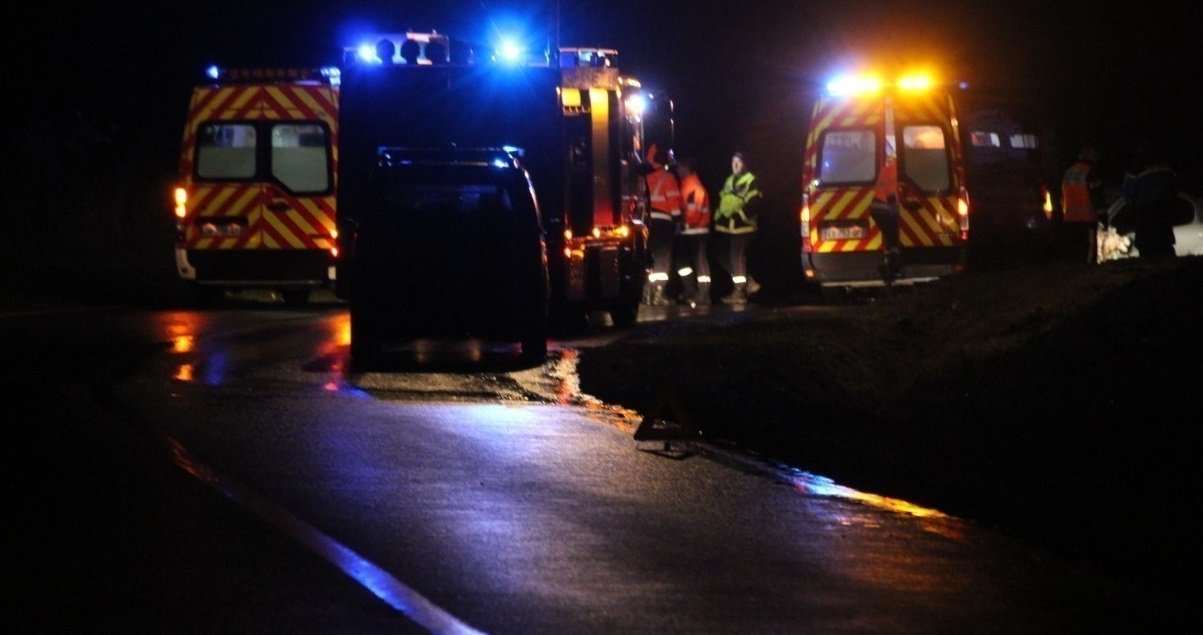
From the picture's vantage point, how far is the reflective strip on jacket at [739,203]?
24016 millimetres

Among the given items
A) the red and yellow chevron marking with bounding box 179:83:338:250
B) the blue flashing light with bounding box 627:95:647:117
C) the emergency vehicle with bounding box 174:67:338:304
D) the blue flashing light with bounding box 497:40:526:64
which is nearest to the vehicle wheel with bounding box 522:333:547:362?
the blue flashing light with bounding box 497:40:526:64

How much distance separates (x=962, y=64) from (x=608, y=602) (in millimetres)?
25567

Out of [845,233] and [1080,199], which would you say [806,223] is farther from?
[1080,199]

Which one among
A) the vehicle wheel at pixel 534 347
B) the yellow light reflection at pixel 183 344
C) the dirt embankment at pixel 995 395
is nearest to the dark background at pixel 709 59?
the dirt embankment at pixel 995 395

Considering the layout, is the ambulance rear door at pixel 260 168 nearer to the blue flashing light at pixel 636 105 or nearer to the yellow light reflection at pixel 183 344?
the blue flashing light at pixel 636 105

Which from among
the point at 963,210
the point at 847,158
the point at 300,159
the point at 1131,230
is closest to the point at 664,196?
the point at 847,158

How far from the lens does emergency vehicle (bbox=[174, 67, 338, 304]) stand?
74.4 ft

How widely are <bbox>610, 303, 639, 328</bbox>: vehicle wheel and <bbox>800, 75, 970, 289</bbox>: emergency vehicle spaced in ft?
9.15

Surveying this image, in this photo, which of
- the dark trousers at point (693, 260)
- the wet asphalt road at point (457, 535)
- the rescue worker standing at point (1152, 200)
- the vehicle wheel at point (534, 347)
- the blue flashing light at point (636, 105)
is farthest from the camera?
the dark trousers at point (693, 260)

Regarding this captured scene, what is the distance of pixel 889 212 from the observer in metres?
21.5

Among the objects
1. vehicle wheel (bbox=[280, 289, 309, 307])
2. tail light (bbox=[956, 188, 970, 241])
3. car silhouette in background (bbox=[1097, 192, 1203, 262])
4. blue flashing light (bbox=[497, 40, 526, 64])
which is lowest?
vehicle wheel (bbox=[280, 289, 309, 307])

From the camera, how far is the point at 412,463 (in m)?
9.85

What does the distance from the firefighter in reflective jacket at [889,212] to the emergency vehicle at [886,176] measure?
0.02 m

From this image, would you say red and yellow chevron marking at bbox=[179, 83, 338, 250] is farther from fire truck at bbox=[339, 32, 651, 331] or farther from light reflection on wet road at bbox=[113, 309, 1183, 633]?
light reflection on wet road at bbox=[113, 309, 1183, 633]
